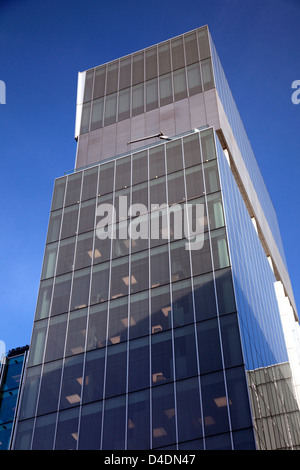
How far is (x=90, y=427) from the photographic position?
42.0 m

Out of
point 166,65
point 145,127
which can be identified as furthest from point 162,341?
point 166,65

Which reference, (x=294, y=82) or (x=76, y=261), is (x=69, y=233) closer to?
(x=76, y=261)

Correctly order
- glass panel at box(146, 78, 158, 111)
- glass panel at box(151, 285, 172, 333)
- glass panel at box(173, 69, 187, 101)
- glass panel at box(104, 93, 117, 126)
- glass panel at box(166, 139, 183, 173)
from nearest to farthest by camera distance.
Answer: glass panel at box(151, 285, 172, 333), glass panel at box(166, 139, 183, 173), glass panel at box(173, 69, 187, 101), glass panel at box(146, 78, 158, 111), glass panel at box(104, 93, 117, 126)

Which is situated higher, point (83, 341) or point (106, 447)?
point (83, 341)

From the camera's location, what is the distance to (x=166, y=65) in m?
74.1

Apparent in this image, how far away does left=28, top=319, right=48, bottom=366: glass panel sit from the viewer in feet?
159

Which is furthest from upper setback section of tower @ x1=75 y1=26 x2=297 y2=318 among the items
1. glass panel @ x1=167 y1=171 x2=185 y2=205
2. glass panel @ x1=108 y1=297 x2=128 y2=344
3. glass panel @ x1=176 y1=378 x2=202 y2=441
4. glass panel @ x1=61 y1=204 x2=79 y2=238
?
glass panel @ x1=176 y1=378 x2=202 y2=441

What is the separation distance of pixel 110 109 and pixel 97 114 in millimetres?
1785

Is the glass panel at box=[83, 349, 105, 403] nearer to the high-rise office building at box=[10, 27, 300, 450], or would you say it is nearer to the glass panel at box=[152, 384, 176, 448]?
the high-rise office building at box=[10, 27, 300, 450]

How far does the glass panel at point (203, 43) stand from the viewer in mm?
72312

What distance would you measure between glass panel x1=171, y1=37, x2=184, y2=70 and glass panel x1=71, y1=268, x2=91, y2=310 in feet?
107

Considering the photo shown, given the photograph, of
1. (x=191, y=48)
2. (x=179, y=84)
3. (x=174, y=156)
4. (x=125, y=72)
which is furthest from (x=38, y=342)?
(x=191, y=48)
